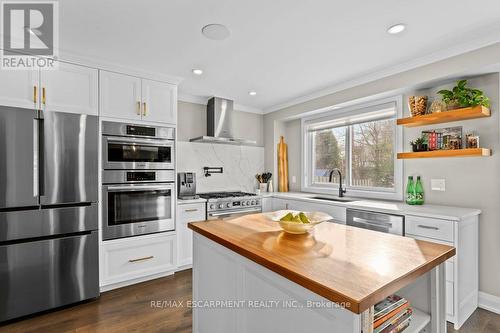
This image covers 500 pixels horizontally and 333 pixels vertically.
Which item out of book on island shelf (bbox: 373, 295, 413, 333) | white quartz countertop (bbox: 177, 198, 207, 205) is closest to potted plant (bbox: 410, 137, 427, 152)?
book on island shelf (bbox: 373, 295, 413, 333)

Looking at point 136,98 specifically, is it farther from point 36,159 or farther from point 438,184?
point 438,184

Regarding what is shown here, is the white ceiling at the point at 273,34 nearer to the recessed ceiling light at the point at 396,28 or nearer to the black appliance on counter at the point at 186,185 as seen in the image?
the recessed ceiling light at the point at 396,28

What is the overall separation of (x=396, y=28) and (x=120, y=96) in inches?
109

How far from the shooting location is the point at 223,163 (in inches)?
171

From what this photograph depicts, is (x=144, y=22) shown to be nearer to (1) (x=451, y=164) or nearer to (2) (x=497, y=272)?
(1) (x=451, y=164)

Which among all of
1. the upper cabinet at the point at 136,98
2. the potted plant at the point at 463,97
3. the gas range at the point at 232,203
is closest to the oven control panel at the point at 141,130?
the upper cabinet at the point at 136,98

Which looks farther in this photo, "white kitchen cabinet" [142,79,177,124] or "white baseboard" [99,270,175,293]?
"white kitchen cabinet" [142,79,177,124]

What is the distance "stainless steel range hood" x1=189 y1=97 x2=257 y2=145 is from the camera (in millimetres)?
3977

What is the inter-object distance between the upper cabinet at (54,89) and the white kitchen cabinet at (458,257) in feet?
11.2

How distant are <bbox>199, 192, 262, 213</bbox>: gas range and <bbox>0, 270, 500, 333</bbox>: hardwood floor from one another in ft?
3.83

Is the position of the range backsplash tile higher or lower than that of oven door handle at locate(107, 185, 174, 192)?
higher

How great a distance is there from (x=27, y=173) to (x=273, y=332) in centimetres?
245

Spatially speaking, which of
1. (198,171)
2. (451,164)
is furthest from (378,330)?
(198,171)

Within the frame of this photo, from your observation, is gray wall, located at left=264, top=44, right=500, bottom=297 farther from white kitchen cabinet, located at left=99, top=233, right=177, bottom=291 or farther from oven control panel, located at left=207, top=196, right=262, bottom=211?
white kitchen cabinet, located at left=99, top=233, right=177, bottom=291
